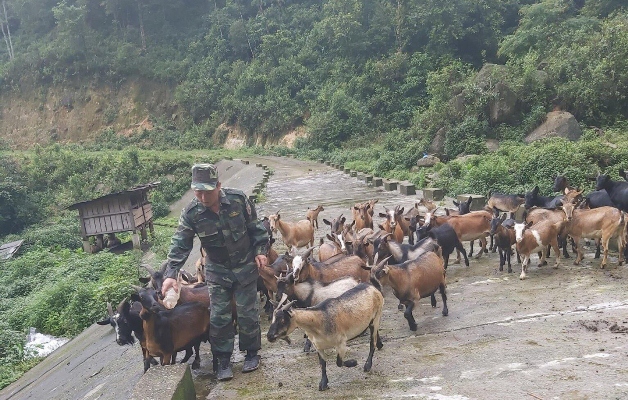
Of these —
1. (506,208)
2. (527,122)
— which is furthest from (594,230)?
(527,122)

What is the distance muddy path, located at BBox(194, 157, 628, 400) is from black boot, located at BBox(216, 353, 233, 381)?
0.26 ft

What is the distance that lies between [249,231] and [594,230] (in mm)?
5401

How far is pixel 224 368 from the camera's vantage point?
507 centimetres

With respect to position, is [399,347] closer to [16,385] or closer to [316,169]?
[16,385]

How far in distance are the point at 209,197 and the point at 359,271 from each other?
2559 mm

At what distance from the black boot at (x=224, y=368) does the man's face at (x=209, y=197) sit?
61.5 inches

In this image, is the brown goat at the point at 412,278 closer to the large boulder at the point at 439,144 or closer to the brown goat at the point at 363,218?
the brown goat at the point at 363,218

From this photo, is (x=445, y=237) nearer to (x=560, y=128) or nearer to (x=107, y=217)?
(x=560, y=128)

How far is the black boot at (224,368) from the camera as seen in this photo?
16.4ft

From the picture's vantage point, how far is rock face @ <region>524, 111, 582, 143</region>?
20.3 meters

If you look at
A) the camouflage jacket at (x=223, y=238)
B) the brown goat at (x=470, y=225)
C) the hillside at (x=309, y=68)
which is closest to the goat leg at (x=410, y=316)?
the camouflage jacket at (x=223, y=238)

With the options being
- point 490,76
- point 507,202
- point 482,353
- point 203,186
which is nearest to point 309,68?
point 490,76

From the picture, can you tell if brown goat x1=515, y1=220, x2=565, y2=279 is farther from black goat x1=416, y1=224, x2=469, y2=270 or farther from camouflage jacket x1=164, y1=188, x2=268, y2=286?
camouflage jacket x1=164, y1=188, x2=268, y2=286

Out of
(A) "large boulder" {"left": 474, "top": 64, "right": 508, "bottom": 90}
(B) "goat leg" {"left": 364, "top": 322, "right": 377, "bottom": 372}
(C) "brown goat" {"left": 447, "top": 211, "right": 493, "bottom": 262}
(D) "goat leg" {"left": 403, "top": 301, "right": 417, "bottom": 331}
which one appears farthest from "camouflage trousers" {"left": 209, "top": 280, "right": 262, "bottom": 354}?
(A) "large boulder" {"left": 474, "top": 64, "right": 508, "bottom": 90}
